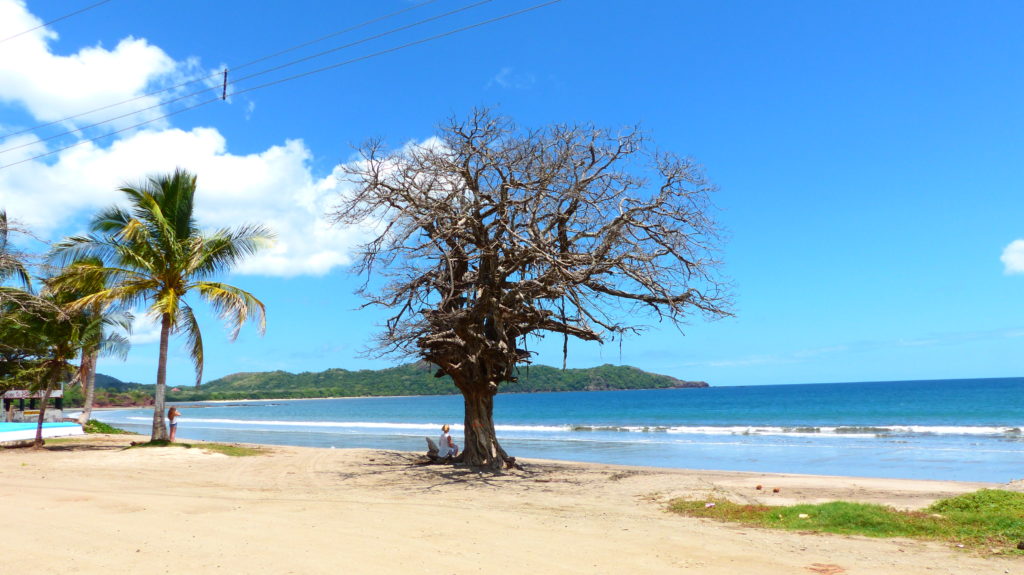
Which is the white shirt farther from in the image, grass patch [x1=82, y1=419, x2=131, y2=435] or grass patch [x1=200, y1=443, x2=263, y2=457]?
grass patch [x1=82, y1=419, x2=131, y2=435]

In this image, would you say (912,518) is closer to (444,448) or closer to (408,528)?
(408,528)

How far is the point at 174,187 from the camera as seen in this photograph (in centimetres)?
1981

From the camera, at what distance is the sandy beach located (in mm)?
6594

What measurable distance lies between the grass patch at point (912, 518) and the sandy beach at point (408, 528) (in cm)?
48

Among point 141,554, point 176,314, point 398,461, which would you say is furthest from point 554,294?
point 176,314

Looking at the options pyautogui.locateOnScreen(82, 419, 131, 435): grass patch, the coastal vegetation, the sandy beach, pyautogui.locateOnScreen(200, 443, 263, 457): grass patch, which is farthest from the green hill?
the sandy beach

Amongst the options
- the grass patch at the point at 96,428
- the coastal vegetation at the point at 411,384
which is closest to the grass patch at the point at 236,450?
the grass patch at the point at 96,428

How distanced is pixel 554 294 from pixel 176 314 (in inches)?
417

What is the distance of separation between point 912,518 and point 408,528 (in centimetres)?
640

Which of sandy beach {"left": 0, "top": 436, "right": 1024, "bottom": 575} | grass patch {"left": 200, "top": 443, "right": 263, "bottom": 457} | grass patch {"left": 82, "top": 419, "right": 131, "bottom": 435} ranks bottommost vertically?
grass patch {"left": 82, "top": 419, "right": 131, "bottom": 435}

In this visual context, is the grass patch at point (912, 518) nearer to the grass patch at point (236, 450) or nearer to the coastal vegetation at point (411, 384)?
the grass patch at point (236, 450)

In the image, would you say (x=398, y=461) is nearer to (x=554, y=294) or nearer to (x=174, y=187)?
(x=554, y=294)

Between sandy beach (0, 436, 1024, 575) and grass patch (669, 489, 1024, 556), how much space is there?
0.48 metres

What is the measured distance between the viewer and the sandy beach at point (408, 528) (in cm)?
659
